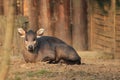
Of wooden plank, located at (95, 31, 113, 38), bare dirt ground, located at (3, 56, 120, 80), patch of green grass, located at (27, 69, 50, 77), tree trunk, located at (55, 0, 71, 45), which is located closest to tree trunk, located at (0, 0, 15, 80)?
bare dirt ground, located at (3, 56, 120, 80)

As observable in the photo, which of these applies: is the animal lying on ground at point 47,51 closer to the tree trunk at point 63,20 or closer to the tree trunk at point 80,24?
the tree trunk at point 63,20

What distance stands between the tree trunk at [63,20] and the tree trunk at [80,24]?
19 centimetres

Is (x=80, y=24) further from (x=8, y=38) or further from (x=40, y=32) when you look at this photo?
(x=8, y=38)

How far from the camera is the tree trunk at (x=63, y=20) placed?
14.7 meters

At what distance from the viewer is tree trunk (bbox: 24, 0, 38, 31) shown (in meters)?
14.7

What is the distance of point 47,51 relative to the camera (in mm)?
11680

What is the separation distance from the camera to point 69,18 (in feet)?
48.6

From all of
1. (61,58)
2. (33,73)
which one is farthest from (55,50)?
(33,73)

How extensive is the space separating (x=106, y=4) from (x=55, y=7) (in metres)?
1.42

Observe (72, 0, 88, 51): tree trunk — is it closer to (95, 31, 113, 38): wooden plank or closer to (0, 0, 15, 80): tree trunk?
(95, 31, 113, 38): wooden plank

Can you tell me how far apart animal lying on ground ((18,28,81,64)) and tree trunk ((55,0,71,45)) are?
9.35 ft

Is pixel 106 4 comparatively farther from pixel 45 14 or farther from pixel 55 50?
pixel 55 50

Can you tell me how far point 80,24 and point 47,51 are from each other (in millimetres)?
3313

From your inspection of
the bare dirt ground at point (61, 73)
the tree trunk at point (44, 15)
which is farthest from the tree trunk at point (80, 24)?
the bare dirt ground at point (61, 73)
